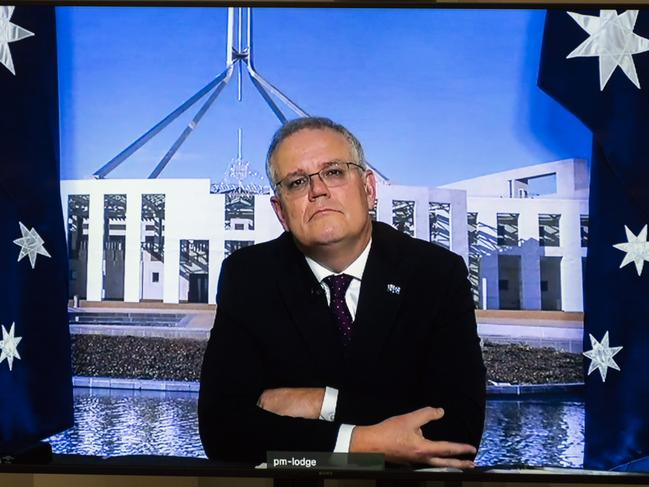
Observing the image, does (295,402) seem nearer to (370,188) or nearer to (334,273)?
(334,273)

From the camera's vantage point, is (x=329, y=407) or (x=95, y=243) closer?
(x=329, y=407)

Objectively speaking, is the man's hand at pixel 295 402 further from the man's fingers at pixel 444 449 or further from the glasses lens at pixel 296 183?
the glasses lens at pixel 296 183

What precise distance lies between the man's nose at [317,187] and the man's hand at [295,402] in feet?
1.74

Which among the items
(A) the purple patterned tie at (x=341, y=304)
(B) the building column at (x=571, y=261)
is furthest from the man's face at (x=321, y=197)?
(B) the building column at (x=571, y=261)

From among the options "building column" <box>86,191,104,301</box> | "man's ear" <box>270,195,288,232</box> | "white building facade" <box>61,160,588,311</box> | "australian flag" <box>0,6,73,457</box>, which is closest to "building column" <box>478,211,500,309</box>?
"white building facade" <box>61,160,588,311</box>

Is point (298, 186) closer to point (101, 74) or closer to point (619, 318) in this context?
point (101, 74)

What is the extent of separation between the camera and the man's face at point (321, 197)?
75.8 inches

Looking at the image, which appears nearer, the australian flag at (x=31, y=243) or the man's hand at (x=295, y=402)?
the man's hand at (x=295, y=402)

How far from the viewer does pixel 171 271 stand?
2.01 meters

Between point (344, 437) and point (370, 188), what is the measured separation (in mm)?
A: 690

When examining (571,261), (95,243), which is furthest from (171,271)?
(571,261)

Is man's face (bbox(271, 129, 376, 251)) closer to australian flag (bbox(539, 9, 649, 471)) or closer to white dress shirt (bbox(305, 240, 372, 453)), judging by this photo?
white dress shirt (bbox(305, 240, 372, 453))

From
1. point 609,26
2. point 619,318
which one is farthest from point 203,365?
point 609,26

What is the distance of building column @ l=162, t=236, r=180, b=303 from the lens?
2.00 meters
